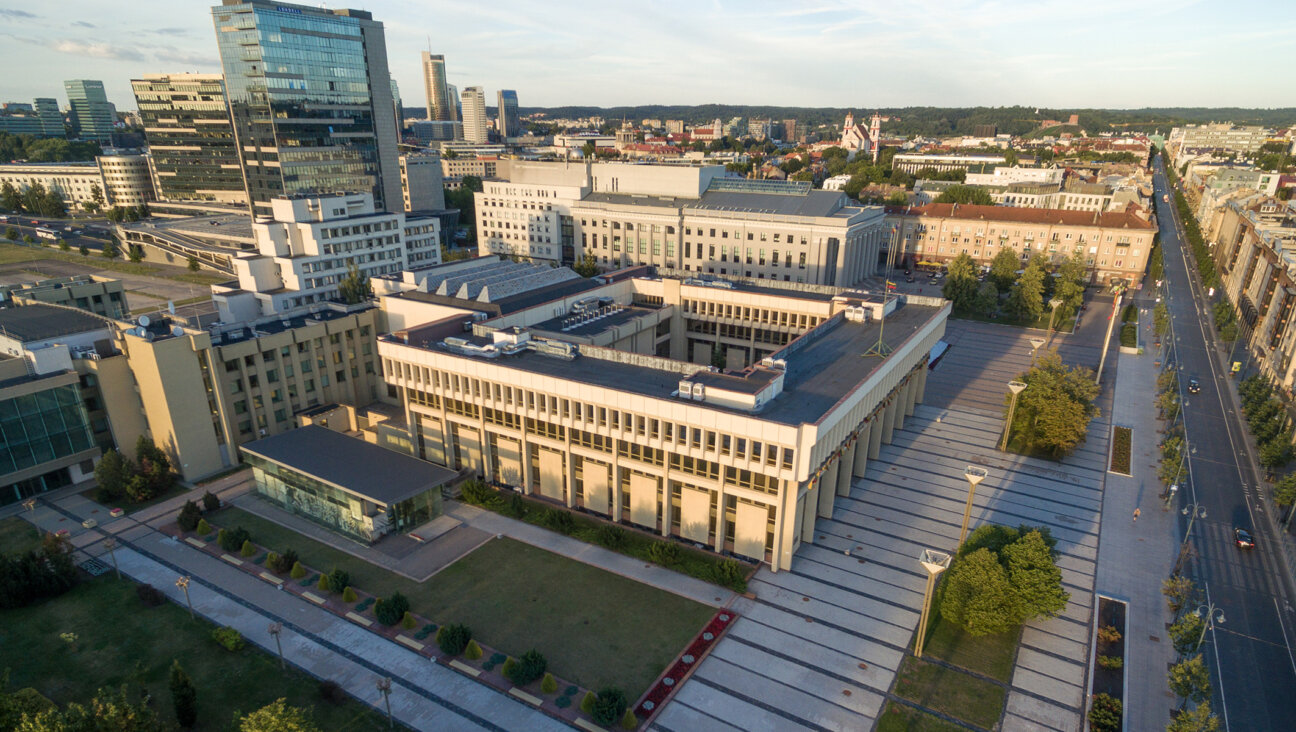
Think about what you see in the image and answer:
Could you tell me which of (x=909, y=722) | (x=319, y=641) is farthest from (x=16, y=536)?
(x=909, y=722)

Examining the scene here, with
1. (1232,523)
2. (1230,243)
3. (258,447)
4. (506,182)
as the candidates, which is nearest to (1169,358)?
(1232,523)

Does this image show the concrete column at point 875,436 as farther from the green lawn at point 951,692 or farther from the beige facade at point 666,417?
the green lawn at point 951,692

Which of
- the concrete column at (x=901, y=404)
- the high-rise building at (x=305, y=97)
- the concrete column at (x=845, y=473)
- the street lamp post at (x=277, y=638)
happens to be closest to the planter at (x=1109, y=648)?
the concrete column at (x=845, y=473)

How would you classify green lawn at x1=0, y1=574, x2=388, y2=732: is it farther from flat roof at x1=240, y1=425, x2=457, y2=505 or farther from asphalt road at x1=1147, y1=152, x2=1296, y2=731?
asphalt road at x1=1147, y1=152, x2=1296, y2=731

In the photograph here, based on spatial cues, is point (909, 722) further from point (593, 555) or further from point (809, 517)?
point (593, 555)

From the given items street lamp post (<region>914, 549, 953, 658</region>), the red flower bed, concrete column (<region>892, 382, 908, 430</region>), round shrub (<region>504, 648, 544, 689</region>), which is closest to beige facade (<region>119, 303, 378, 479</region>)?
round shrub (<region>504, 648, 544, 689</region>)

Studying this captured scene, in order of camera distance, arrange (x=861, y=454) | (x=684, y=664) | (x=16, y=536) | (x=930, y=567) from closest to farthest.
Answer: (x=930, y=567)
(x=684, y=664)
(x=16, y=536)
(x=861, y=454)

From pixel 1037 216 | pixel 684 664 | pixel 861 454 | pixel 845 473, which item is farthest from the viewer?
pixel 1037 216
